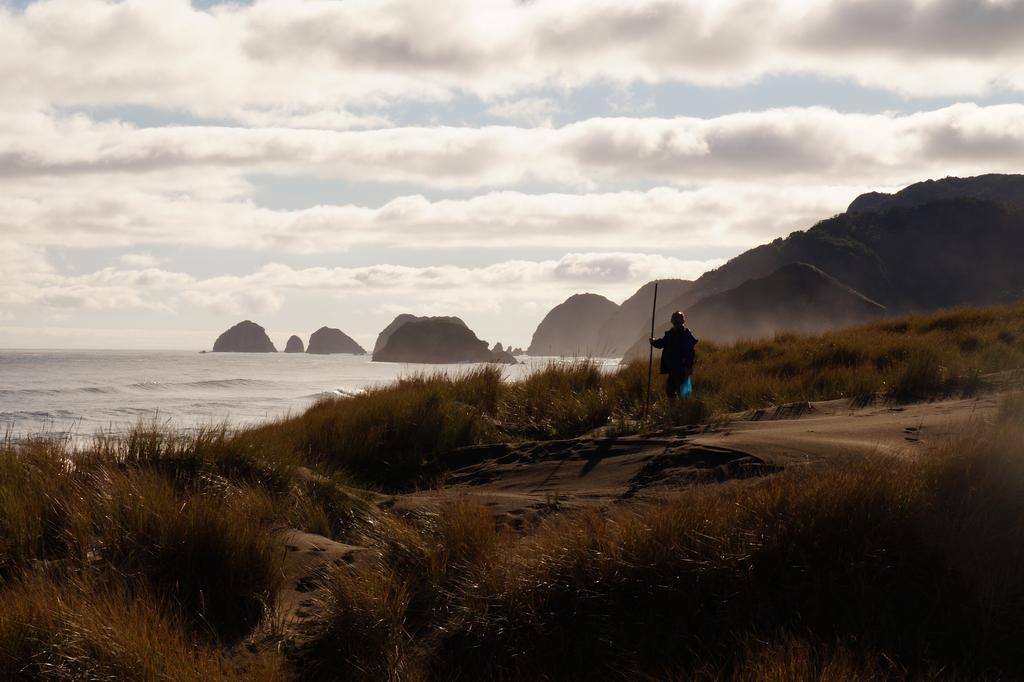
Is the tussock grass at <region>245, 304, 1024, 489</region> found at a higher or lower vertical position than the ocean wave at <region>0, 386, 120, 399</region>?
higher

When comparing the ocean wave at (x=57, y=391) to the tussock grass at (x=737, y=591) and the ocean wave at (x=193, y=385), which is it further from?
the tussock grass at (x=737, y=591)

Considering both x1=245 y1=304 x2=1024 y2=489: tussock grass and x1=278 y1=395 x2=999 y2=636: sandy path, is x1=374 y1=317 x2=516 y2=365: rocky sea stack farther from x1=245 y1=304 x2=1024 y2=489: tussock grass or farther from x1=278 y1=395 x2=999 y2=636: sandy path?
x1=278 y1=395 x2=999 y2=636: sandy path

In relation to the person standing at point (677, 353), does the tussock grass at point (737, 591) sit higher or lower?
lower

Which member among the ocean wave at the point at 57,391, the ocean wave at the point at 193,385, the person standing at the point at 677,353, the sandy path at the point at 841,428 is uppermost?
the person standing at the point at 677,353

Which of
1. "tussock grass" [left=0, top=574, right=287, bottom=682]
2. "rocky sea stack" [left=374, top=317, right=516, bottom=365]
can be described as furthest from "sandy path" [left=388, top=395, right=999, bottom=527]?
"rocky sea stack" [left=374, top=317, right=516, bottom=365]

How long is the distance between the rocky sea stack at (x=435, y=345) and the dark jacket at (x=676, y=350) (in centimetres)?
12257

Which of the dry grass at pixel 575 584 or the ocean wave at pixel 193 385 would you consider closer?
the dry grass at pixel 575 584

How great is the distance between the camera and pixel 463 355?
144m

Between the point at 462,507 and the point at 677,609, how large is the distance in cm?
195

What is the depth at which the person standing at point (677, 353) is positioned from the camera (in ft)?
43.7

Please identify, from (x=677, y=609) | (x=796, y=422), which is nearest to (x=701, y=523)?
(x=677, y=609)

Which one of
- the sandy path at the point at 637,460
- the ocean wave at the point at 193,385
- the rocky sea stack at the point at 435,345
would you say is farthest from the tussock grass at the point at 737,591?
the rocky sea stack at the point at 435,345

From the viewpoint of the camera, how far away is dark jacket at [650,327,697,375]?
13.3 meters

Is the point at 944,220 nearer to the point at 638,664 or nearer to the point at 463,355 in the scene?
the point at 463,355
